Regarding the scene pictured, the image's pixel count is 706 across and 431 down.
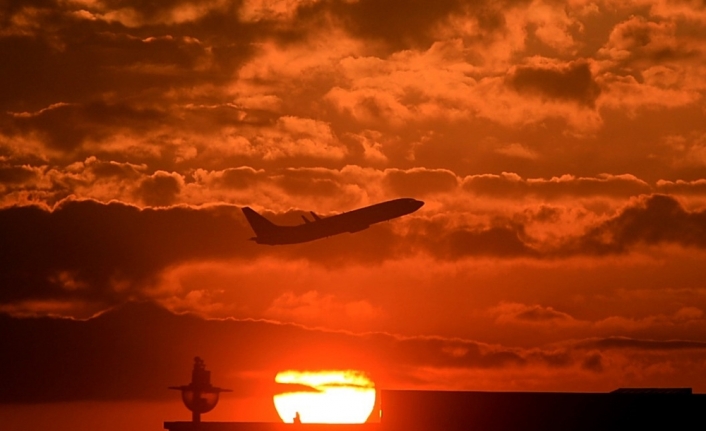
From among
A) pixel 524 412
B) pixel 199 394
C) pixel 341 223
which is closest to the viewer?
pixel 199 394

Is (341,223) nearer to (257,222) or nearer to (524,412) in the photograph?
(257,222)

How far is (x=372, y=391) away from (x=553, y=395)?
1259 cm

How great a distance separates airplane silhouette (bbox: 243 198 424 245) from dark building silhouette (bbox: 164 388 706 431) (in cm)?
9995

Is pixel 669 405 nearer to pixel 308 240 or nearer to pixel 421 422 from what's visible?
pixel 421 422

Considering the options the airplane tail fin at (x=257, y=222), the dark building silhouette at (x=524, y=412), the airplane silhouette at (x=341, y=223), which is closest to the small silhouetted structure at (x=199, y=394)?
the dark building silhouette at (x=524, y=412)

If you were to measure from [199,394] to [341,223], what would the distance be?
115m

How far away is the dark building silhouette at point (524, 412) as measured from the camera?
177ft

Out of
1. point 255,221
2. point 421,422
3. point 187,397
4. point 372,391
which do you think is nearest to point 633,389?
point 421,422

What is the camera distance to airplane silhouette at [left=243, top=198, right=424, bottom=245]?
6191 inches

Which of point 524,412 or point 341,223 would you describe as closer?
point 524,412

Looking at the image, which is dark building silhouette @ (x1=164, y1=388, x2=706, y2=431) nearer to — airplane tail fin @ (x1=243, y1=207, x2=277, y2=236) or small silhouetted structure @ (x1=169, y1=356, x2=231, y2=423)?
small silhouetted structure @ (x1=169, y1=356, x2=231, y2=423)

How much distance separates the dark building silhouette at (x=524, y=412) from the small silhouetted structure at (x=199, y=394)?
7.97 metres

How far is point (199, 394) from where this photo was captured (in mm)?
44688

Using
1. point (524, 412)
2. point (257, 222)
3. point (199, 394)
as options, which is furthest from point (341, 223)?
point (199, 394)
